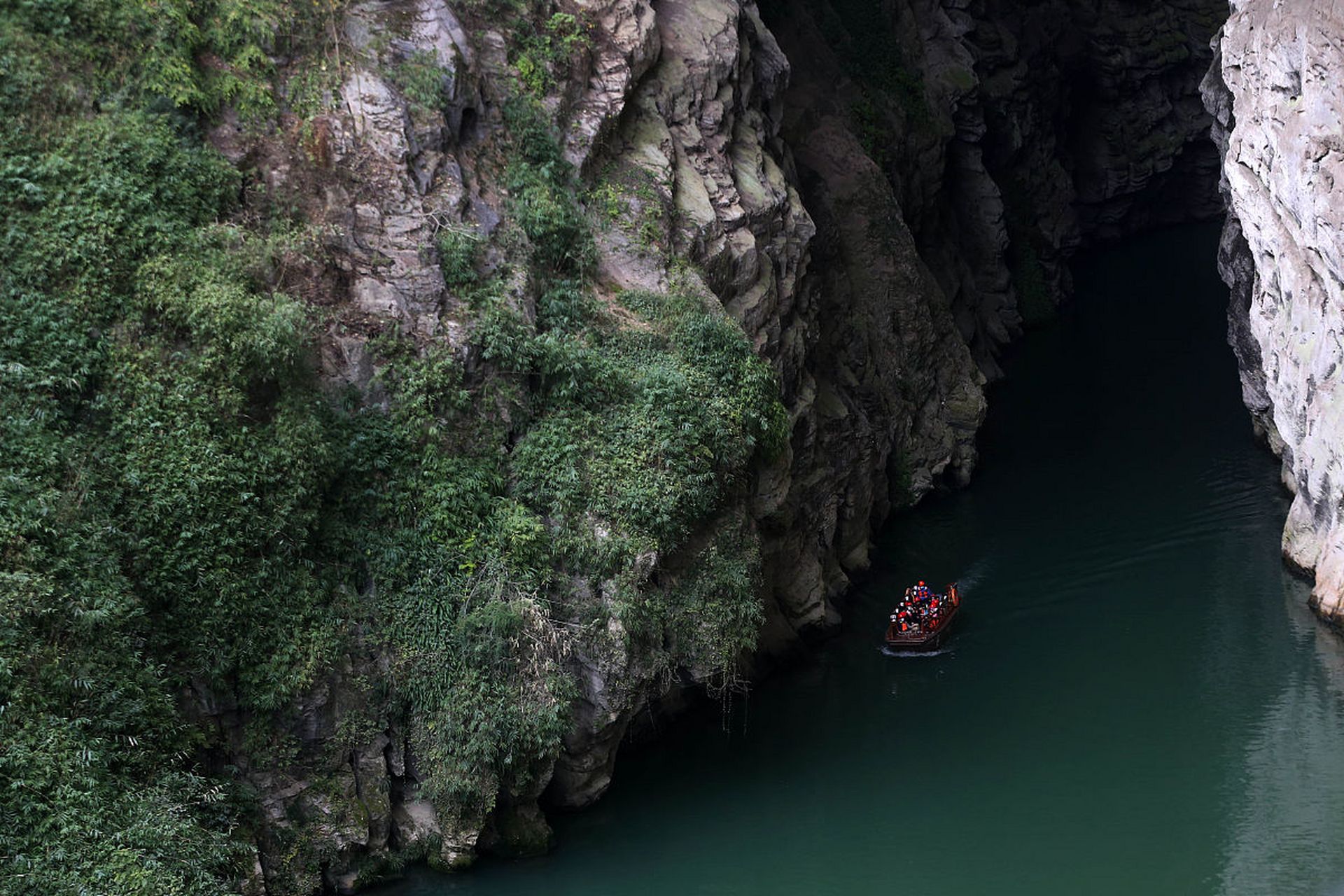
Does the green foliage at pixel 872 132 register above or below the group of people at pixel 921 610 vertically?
above

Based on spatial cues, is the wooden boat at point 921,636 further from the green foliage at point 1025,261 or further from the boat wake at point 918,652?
the green foliage at point 1025,261

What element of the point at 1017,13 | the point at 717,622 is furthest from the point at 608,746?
the point at 1017,13

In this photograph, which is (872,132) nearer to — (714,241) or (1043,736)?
(714,241)

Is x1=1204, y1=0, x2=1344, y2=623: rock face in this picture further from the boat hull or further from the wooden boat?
the boat hull

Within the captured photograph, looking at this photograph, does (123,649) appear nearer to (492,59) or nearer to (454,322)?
(454,322)

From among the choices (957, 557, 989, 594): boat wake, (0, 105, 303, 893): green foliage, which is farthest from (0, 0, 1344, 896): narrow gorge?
(957, 557, 989, 594): boat wake

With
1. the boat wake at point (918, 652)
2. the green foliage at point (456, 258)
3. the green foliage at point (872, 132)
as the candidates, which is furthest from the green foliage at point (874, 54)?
the green foliage at point (456, 258)
